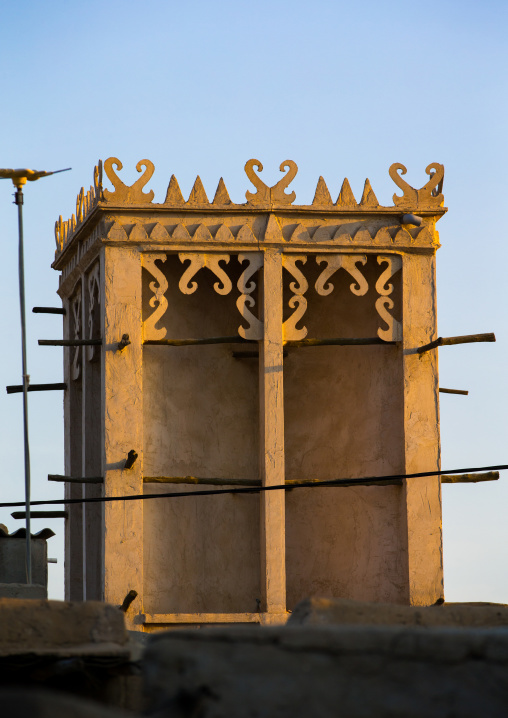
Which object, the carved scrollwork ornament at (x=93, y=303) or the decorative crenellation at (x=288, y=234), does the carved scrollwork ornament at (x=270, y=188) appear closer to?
the decorative crenellation at (x=288, y=234)

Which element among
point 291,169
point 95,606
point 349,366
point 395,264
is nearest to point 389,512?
point 349,366

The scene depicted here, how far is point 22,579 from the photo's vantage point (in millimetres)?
12133

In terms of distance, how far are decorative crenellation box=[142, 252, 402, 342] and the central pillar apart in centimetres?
11

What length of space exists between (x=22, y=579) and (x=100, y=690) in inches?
304

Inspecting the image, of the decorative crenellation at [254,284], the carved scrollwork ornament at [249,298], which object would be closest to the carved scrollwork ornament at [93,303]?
the decorative crenellation at [254,284]

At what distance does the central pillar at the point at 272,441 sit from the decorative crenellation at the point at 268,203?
0.48m

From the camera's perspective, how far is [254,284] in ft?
38.0

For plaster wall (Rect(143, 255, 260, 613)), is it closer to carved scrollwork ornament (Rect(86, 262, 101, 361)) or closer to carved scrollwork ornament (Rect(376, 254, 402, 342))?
Answer: carved scrollwork ornament (Rect(86, 262, 101, 361))

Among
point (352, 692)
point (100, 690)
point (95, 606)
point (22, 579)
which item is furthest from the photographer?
point (22, 579)

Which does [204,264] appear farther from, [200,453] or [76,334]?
[200,453]

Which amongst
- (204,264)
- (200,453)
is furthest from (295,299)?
(200,453)

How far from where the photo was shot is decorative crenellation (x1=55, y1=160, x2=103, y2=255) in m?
11.5

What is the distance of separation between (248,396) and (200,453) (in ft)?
2.54

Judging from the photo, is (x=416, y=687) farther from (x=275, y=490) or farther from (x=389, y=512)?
(x=389, y=512)
